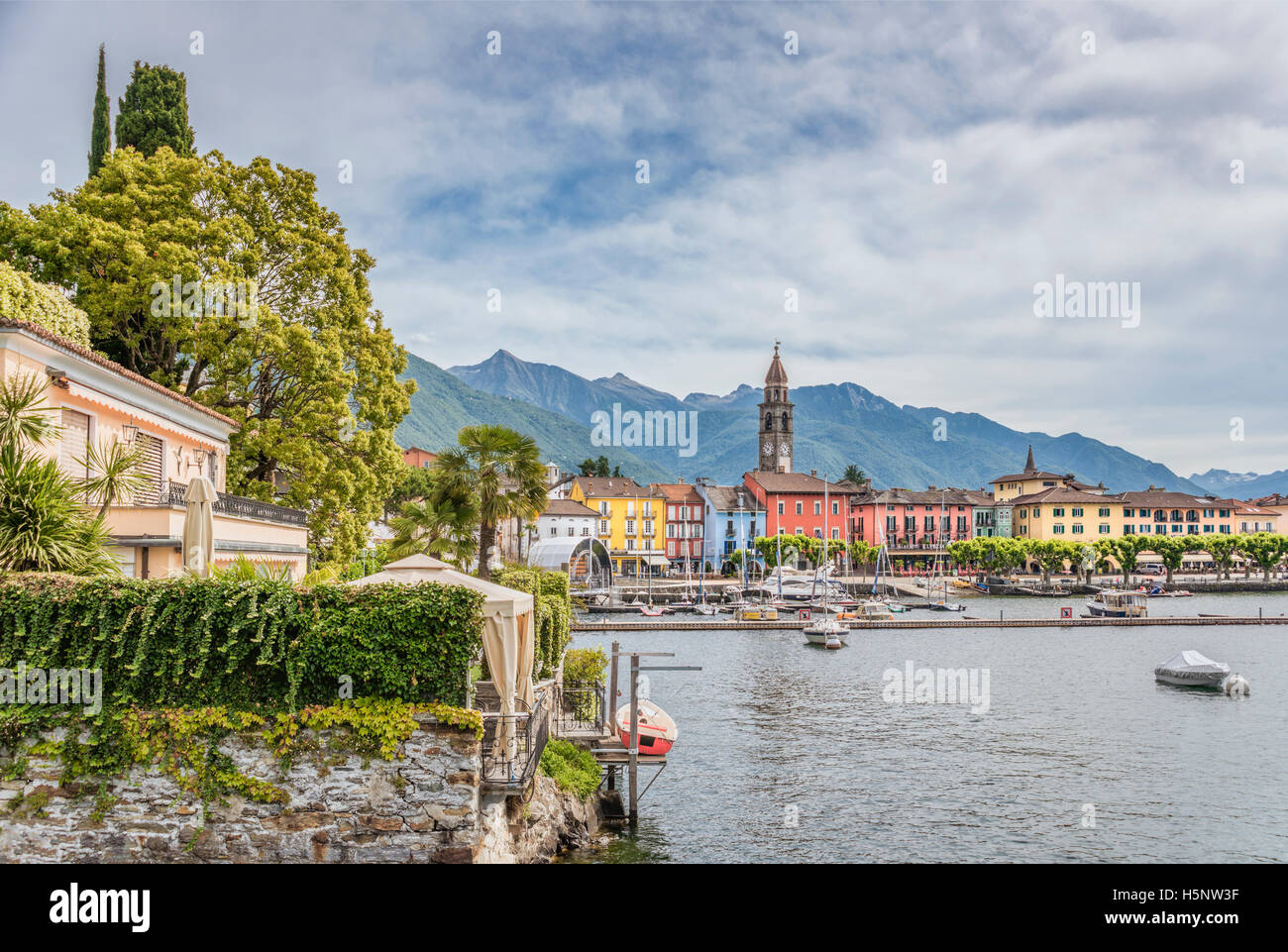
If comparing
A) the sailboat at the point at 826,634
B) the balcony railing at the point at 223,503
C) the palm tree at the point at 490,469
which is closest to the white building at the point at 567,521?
the sailboat at the point at 826,634

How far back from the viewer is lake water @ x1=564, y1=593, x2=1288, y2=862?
21.8m

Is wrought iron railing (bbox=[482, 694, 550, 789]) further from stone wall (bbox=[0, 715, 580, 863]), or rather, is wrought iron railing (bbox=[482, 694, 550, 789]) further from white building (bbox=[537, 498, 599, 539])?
white building (bbox=[537, 498, 599, 539])

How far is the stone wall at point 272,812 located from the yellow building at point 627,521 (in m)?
115

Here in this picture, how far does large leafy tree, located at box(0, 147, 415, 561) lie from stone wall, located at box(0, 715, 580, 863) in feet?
58.7

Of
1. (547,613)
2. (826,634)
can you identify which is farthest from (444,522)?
(826,634)

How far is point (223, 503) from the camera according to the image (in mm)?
20938

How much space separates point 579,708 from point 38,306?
53.8 feet

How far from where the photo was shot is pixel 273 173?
100 feet

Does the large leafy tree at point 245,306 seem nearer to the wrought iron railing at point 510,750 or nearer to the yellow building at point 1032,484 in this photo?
the wrought iron railing at point 510,750

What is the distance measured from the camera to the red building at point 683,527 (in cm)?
13312

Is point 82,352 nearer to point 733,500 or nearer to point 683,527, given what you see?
point 733,500

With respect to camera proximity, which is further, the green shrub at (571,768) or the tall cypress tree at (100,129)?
the tall cypress tree at (100,129)

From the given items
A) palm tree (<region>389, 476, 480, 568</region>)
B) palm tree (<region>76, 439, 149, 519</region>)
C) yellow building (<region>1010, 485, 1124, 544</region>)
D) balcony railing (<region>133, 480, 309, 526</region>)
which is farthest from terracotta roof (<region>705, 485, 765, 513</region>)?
palm tree (<region>76, 439, 149, 519</region>)
